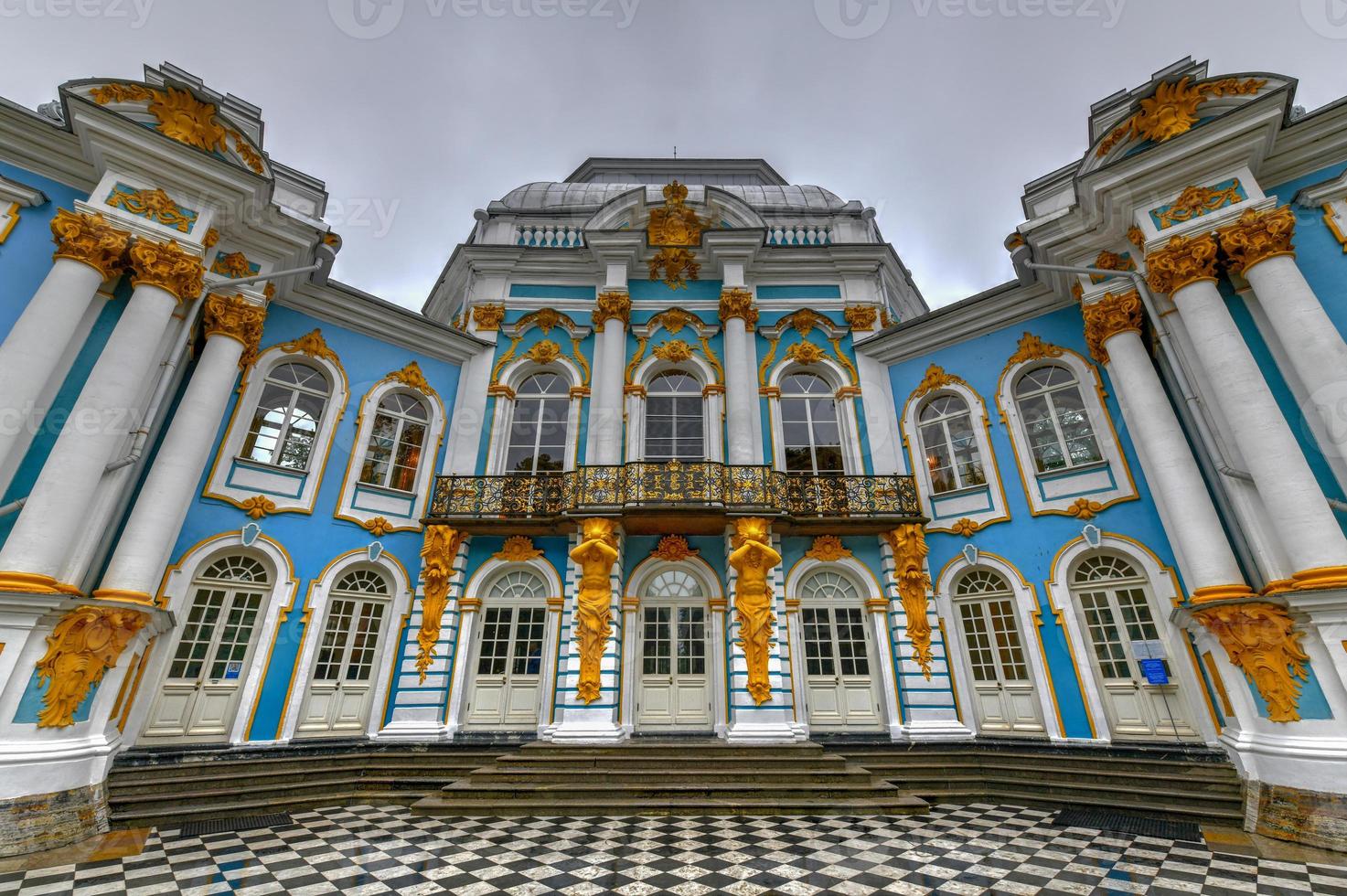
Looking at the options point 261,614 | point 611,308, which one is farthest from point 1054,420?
point 261,614

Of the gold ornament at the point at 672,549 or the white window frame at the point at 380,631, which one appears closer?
the white window frame at the point at 380,631

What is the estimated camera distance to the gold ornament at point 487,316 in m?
12.0

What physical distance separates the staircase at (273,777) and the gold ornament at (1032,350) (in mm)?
10882

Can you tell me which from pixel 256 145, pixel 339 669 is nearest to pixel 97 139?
pixel 256 145

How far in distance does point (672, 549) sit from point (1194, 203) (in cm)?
924

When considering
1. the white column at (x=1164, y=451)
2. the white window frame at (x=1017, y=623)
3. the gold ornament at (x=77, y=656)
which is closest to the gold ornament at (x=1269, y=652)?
the white column at (x=1164, y=451)

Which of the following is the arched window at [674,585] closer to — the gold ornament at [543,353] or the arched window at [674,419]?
the arched window at [674,419]

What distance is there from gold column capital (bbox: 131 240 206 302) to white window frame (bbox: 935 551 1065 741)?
1251 cm

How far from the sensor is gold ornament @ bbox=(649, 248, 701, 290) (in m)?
12.3

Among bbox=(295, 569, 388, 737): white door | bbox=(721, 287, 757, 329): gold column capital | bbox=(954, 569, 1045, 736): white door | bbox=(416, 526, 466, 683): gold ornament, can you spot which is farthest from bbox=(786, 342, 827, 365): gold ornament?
bbox=(295, 569, 388, 737): white door

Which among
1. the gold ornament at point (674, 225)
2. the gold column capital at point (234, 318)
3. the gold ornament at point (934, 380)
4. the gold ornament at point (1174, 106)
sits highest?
the gold ornament at point (674, 225)

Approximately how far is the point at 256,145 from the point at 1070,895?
43.8 ft

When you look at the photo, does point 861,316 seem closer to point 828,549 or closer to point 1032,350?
point 1032,350

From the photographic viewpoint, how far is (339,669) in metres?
9.12
